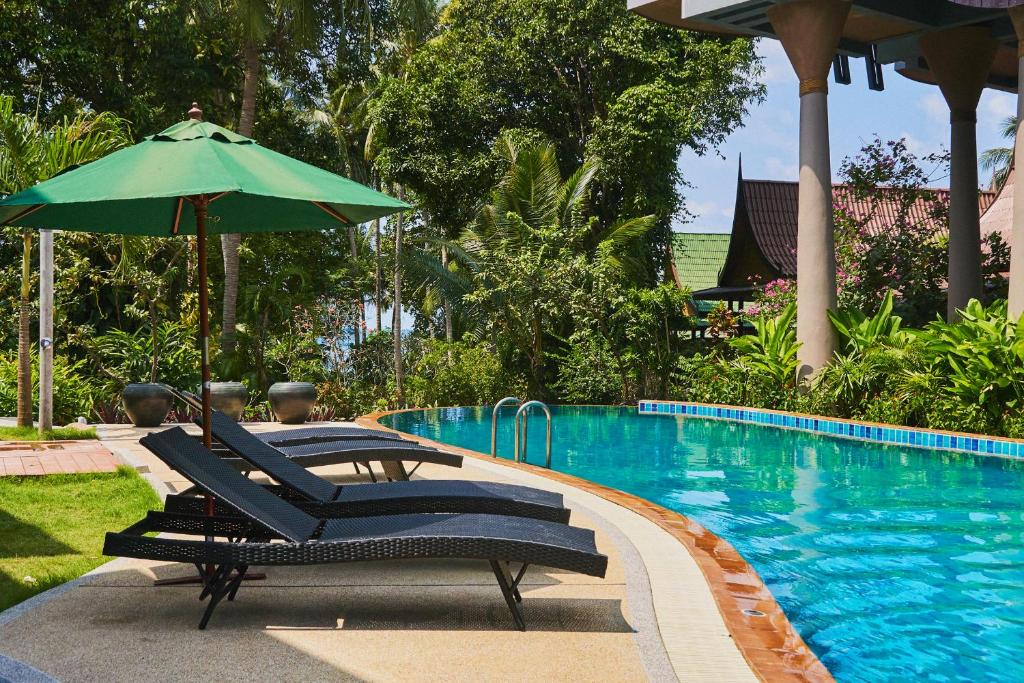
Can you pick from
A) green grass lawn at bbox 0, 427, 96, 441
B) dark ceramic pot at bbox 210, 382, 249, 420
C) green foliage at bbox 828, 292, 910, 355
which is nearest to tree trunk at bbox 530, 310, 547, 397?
green foliage at bbox 828, 292, 910, 355

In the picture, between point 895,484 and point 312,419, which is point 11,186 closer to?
point 312,419

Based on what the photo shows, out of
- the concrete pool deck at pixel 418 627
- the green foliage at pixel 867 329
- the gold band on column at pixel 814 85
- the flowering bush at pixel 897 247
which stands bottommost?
the concrete pool deck at pixel 418 627

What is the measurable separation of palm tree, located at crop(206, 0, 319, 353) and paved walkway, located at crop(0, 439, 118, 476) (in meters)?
7.97

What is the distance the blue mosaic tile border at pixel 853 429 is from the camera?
1146 cm

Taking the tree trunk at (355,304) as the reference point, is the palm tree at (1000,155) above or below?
above

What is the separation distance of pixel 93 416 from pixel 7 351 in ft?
12.6

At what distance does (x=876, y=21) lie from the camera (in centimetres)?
1802

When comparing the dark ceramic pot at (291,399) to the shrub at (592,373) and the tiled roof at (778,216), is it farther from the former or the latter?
the tiled roof at (778,216)

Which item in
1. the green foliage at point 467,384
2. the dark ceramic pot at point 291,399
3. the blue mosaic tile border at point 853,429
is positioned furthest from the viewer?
the green foliage at point 467,384

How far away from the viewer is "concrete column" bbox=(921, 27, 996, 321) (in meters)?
17.6

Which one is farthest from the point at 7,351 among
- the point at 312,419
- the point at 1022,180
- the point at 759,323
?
the point at 1022,180

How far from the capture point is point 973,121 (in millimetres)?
19203

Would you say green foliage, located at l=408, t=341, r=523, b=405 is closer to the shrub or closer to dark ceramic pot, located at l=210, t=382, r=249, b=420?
the shrub

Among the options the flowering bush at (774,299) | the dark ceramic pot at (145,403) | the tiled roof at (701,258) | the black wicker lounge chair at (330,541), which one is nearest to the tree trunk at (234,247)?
the dark ceramic pot at (145,403)
